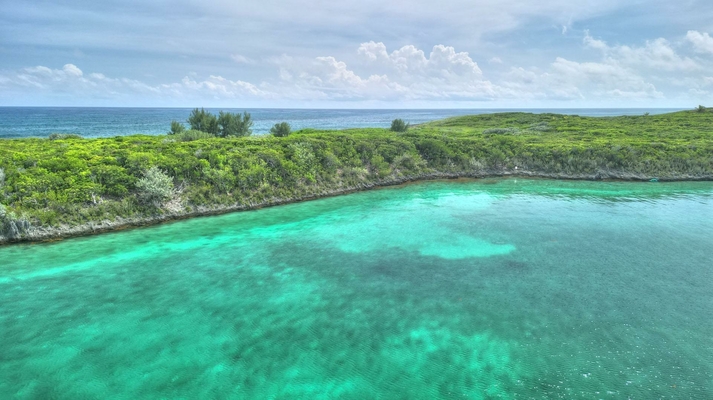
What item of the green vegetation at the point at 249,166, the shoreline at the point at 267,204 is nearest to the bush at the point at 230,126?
the green vegetation at the point at 249,166

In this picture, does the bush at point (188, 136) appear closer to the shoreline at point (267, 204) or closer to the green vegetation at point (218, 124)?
the green vegetation at point (218, 124)

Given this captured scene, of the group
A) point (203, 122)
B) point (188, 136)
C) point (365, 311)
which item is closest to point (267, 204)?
point (365, 311)

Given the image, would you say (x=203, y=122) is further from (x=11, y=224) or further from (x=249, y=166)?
(x=11, y=224)

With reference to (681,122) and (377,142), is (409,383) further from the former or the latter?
(681,122)

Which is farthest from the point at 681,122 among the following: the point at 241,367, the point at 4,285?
the point at 4,285

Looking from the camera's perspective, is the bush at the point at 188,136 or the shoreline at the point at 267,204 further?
the bush at the point at 188,136

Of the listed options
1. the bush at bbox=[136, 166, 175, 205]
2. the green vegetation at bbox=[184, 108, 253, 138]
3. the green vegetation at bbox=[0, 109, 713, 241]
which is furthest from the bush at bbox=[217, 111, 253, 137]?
the bush at bbox=[136, 166, 175, 205]
